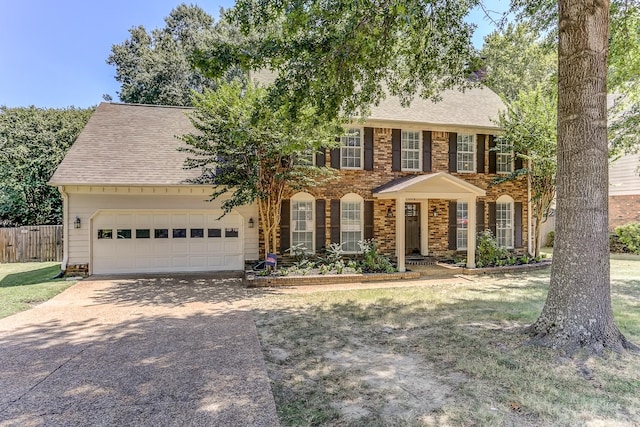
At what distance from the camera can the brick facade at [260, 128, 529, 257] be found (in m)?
12.4

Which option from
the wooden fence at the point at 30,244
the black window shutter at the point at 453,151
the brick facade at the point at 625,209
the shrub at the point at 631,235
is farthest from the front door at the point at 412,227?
the wooden fence at the point at 30,244

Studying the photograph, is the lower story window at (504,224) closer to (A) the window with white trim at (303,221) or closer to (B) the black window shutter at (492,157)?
(B) the black window shutter at (492,157)

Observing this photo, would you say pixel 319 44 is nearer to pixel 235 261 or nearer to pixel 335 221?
pixel 335 221

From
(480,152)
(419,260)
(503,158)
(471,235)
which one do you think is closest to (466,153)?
(480,152)

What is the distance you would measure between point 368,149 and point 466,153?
396 cm

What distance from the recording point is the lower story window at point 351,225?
1252cm

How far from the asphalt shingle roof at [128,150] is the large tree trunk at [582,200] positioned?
9.90m

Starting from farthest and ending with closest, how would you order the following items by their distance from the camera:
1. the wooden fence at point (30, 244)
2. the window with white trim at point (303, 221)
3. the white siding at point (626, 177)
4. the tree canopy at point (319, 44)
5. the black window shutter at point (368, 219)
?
the white siding at point (626, 177), the wooden fence at point (30, 244), the black window shutter at point (368, 219), the window with white trim at point (303, 221), the tree canopy at point (319, 44)

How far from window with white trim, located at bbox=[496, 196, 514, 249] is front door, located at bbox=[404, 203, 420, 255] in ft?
10.6

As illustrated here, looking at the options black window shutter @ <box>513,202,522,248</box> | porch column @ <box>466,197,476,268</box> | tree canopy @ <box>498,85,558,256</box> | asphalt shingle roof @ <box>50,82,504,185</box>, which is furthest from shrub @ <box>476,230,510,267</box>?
asphalt shingle roof @ <box>50,82,504,185</box>

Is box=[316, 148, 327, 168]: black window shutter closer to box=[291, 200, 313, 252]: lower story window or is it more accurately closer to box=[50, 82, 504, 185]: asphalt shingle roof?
box=[291, 200, 313, 252]: lower story window

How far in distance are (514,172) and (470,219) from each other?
300 centimetres

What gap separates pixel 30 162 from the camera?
17.2 metres

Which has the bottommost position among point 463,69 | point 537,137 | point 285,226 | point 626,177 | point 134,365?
point 134,365
